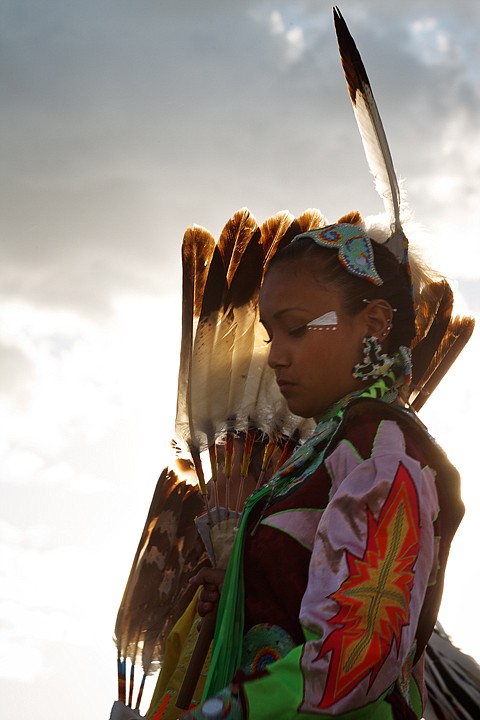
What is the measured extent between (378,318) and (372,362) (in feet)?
0.45

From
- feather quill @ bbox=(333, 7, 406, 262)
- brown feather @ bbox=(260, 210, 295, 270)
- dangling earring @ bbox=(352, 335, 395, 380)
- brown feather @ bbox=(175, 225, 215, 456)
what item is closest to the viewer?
dangling earring @ bbox=(352, 335, 395, 380)

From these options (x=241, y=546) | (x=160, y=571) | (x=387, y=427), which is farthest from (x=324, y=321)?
(x=160, y=571)

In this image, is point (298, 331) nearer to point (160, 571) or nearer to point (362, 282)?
point (362, 282)

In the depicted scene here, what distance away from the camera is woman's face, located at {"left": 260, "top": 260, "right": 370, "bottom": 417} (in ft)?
7.73

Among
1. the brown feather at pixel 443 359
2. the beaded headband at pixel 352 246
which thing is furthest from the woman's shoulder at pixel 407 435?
the brown feather at pixel 443 359

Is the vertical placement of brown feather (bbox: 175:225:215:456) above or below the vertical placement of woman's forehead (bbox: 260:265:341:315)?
above

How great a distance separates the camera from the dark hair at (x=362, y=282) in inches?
95.7

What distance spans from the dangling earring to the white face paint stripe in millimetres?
101

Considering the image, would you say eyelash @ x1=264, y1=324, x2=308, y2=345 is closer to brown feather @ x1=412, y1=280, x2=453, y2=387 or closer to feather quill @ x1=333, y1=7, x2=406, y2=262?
feather quill @ x1=333, y1=7, x2=406, y2=262

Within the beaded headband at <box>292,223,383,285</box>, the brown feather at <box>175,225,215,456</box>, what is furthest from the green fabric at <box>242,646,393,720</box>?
the brown feather at <box>175,225,215,456</box>

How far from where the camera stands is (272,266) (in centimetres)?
254

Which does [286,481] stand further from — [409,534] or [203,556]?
[203,556]

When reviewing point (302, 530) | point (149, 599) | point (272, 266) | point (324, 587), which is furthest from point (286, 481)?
point (149, 599)

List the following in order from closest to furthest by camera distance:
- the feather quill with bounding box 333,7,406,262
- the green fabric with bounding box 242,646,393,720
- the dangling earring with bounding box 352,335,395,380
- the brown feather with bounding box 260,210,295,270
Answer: the green fabric with bounding box 242,646,393,720 < the dangling earring with bounding box 352,335,395,380 < the feather quill with bounding box 333,7,406,262 < the brown feather with bounding box 260,210,295,270
